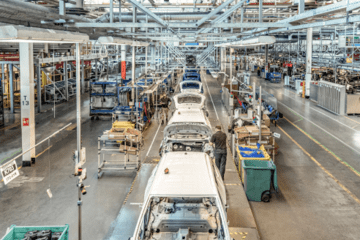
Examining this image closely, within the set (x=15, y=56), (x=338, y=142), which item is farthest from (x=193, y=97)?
(x=15, y=56)

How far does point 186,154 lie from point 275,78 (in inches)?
1128

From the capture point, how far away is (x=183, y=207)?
5.27 metres

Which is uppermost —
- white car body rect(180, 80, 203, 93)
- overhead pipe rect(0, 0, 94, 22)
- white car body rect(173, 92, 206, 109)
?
overhead pipe rect(0, 0, 94, 22)

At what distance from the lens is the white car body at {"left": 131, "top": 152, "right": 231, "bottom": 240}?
4668 mm

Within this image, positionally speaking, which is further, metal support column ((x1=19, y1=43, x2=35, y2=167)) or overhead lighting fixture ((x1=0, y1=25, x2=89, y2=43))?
metal support column ((x1=19, y1=43, x2=35, y2=167))

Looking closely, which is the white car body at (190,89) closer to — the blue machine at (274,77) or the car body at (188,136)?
the car body at (188,136)

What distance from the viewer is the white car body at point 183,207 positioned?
15.3ft

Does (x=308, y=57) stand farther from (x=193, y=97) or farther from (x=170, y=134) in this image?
(x=170, y=134)

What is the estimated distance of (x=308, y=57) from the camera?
75.0 feet

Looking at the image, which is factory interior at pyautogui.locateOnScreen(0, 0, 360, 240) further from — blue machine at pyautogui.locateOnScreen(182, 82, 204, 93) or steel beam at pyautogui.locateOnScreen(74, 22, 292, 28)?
blue machine at pyautogui.locateOnScreen(182, 82, 204, 93)

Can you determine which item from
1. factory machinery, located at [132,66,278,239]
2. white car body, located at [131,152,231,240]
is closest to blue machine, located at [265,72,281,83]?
factory machinery, located at [132,66,278,239]

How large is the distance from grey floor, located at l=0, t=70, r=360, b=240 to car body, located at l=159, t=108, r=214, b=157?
1.11 meters

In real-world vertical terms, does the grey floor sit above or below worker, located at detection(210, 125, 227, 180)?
below

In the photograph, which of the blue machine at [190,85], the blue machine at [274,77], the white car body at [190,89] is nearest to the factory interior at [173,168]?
the white car body at [190,89]
